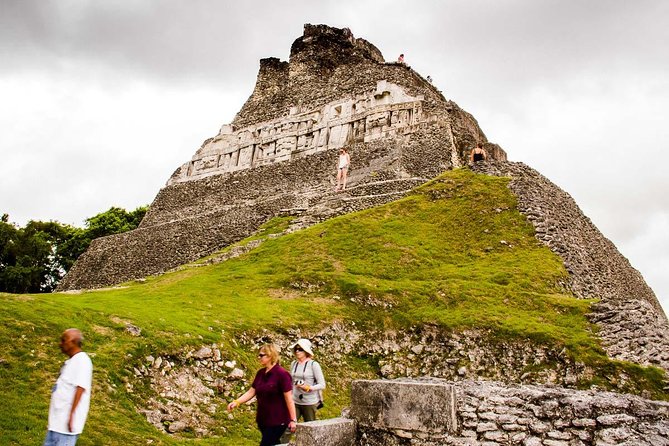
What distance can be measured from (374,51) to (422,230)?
3280 cm

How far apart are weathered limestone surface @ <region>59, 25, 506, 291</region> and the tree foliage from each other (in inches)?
521

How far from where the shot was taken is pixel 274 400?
7.60m

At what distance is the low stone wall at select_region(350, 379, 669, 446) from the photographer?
707 centimetres

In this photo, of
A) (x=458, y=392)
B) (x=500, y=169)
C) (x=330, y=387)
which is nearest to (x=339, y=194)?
(x=500, y=169)

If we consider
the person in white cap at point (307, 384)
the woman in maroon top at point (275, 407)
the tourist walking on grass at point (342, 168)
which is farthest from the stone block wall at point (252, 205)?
the woman in maroon top at point (275, 407)

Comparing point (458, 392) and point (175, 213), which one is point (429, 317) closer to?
point (458, 392)

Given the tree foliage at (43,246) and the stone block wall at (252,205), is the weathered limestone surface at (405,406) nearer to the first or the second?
the stone block wall at (252,205)

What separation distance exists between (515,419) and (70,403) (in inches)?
219

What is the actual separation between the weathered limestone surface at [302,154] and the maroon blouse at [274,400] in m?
18.2

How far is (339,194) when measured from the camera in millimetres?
28953

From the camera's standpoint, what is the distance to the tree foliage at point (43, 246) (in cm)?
4697

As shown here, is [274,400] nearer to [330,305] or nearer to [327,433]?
[327,433]

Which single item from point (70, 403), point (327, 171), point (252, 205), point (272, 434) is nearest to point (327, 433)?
point (272, 434)

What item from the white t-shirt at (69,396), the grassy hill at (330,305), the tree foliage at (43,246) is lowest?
the white t-shirt at (69,396)
